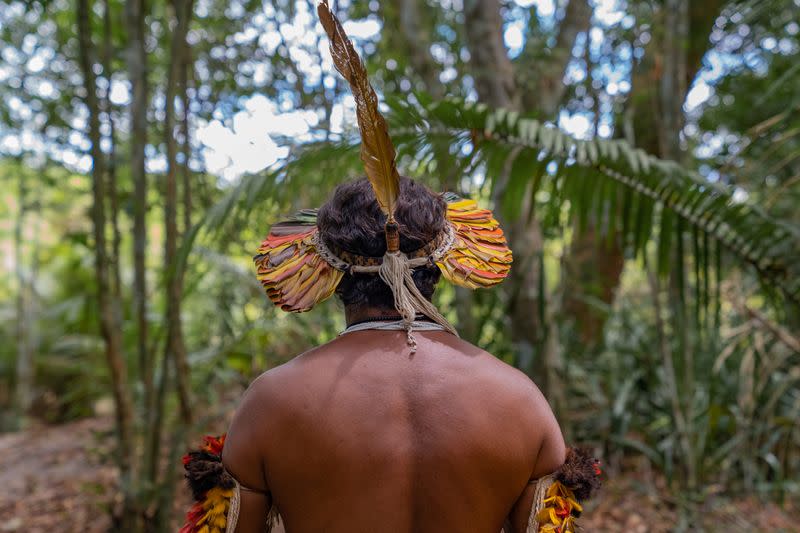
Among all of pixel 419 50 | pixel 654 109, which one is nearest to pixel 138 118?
pixel 419 50

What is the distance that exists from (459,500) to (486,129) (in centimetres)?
143

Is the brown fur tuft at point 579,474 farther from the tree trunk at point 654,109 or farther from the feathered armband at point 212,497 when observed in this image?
the tree trunk at point 654,109

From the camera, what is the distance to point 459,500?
4.10 ft

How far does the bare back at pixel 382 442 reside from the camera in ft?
4.02

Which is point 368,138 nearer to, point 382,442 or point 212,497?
point 382,442

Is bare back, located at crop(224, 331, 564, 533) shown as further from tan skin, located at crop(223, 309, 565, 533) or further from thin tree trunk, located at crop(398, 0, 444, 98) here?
thin tree trunk, located at crop(398, 0, 444, 98)

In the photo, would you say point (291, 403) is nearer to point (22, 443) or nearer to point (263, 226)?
point (263, 226)

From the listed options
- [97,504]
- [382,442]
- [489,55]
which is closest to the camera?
[382,442]

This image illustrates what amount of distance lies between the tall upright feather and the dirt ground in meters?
2.89

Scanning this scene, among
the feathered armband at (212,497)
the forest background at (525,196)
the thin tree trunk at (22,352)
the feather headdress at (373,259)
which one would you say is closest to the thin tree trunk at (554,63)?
the forest background at (525,196)

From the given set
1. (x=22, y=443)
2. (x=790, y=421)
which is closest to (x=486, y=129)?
(x=790, y=421)

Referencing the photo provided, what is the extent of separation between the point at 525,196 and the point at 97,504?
296 centimetres

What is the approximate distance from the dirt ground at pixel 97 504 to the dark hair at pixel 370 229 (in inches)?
109

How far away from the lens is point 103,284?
3.17 meters
